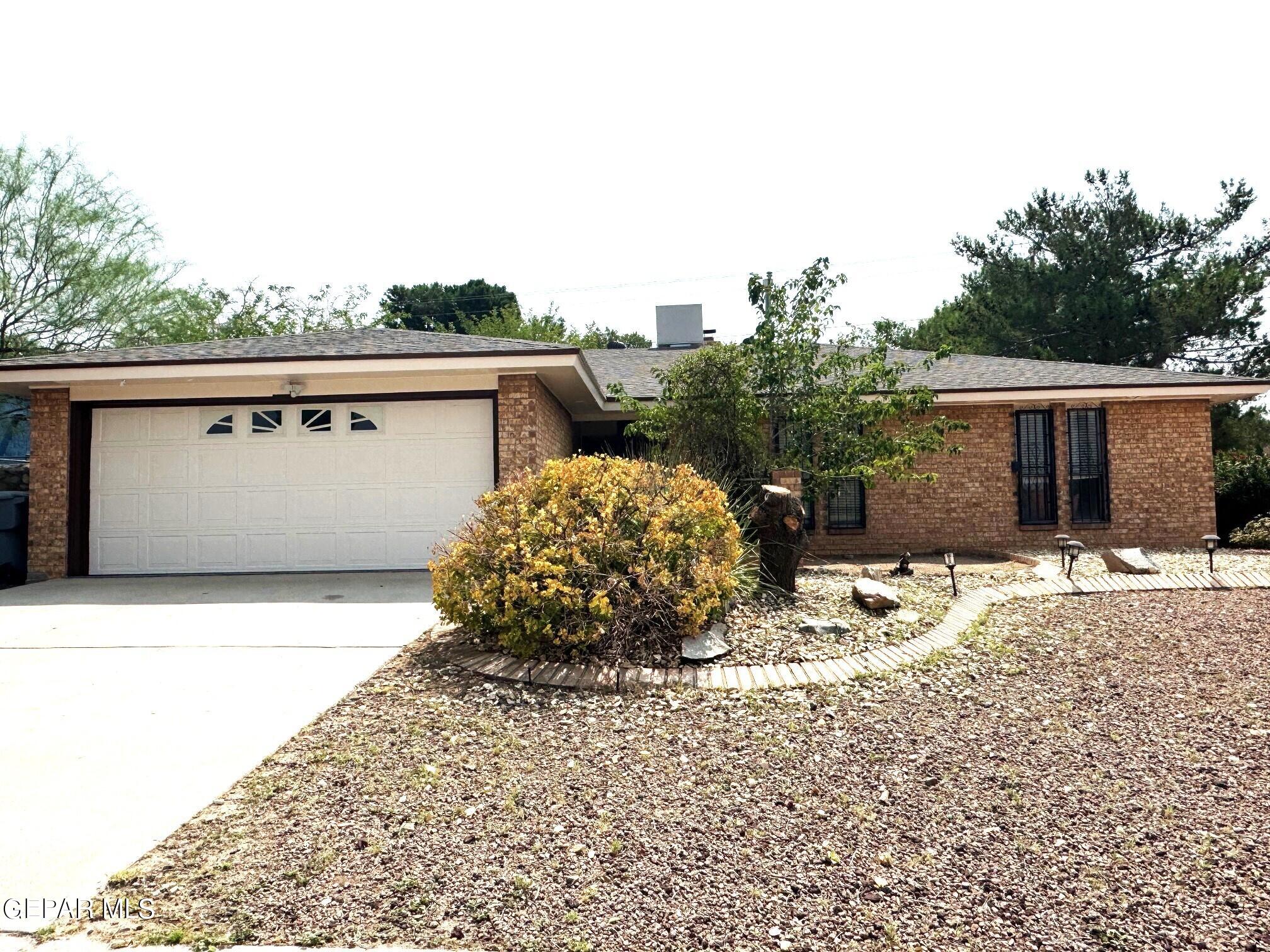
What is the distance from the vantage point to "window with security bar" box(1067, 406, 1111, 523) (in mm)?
12945

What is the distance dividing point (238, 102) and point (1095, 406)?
12991 mm

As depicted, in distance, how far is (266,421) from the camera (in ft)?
34.5

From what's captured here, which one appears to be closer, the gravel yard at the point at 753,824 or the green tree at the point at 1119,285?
the gravel yard at the point at 753,824

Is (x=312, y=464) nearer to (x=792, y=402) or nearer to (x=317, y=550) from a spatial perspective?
(x=317, y=550)

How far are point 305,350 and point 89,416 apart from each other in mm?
3222

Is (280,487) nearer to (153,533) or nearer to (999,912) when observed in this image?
(153,533)

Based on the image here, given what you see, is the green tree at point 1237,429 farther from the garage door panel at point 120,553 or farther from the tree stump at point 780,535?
the garage door panel at point 120,553

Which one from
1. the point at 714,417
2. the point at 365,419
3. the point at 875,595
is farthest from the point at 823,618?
the point at 365,419

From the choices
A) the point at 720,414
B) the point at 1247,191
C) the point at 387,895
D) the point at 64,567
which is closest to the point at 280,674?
the point at 387,895

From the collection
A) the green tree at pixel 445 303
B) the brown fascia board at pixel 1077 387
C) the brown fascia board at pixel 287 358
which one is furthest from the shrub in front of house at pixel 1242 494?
the green tree at pixel 445 303

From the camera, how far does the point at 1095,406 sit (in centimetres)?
1291

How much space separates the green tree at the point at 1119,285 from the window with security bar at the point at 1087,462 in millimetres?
9920

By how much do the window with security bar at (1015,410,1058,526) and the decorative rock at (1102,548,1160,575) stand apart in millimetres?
3758

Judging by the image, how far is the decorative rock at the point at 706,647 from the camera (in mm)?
5215
